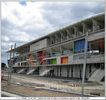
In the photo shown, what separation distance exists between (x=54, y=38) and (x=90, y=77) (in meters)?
12.2

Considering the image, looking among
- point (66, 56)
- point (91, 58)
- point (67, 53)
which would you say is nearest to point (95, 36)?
point (91, 58)

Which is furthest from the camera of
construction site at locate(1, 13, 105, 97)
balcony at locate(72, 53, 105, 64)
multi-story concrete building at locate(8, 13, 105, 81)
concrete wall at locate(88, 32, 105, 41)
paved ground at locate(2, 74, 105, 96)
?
multi-story concrete building at locate(8, 13, 105, 81)

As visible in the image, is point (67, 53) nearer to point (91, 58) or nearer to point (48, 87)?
point (91, 58)

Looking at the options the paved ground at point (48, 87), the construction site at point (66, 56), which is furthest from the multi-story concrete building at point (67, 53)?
the paved ground at point (48, 87)

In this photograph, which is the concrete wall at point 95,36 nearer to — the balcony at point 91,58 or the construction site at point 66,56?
the construction site at point 66,56

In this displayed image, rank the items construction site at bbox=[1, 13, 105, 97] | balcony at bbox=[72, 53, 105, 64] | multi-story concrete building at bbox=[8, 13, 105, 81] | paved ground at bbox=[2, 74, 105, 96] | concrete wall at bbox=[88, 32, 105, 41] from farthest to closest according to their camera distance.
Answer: multi-story concrete building at bbox=[8, 13, 105, 81] < construction site at bbox=[1, 13, 105, 97] < balcony at bbox=[72, 53, 105, 64] < concrete wall at bbox=[88, 32, 105, 41] < paved ground at bbox=[2, 74, 105, 96]

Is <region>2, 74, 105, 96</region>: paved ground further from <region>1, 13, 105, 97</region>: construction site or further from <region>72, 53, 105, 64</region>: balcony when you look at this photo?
<region>72, 53, 105, 64</region>: balcony

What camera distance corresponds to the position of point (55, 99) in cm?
654

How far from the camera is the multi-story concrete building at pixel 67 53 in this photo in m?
21.3

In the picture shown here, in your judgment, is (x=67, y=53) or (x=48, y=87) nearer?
(x=48, y=87)

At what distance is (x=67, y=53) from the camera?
87.3 feet

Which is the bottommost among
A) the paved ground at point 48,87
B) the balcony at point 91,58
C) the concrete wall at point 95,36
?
the paved ground at point 48,87

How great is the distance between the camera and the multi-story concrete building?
70.0ft

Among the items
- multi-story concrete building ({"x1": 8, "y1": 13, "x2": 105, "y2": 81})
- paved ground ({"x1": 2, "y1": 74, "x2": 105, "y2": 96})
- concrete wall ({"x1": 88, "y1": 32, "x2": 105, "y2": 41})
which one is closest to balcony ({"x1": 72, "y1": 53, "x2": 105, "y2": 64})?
multi-story concrete building ({"x1": 8, "y1": 13, "x2": 105, "y2": 81})
